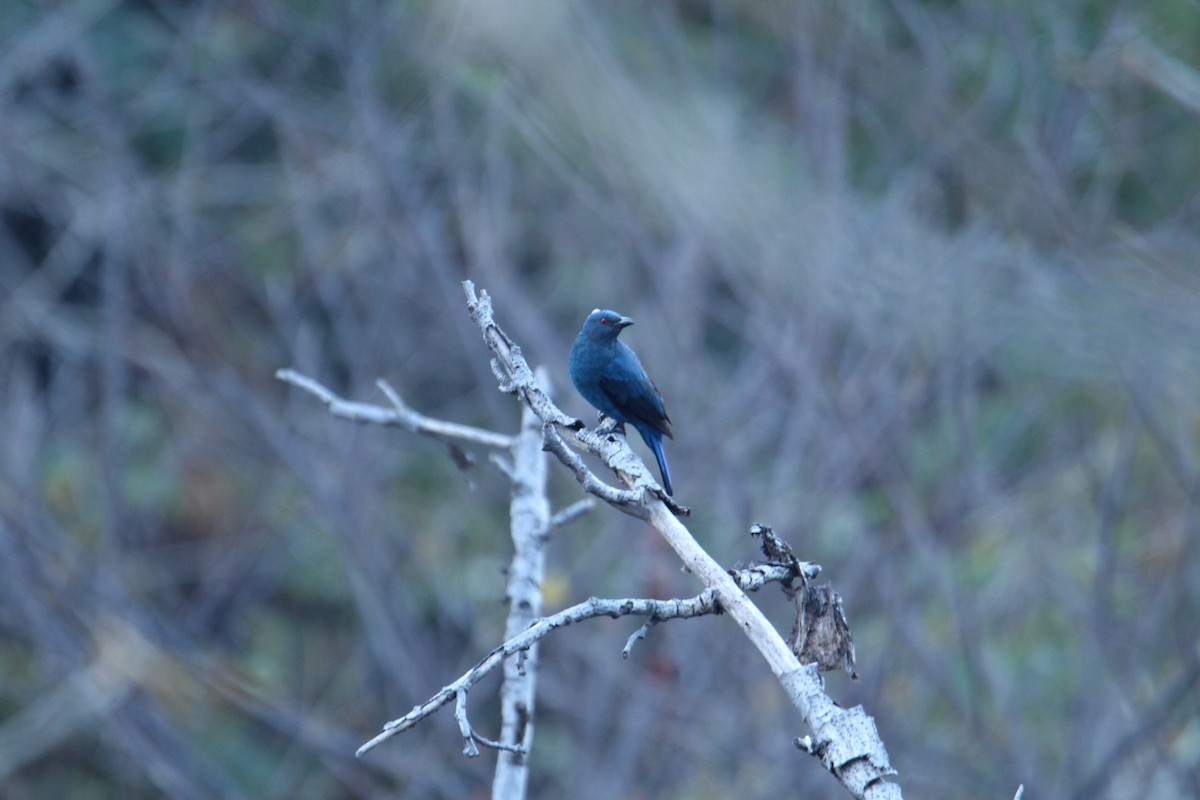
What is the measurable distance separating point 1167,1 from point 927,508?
3.01 m

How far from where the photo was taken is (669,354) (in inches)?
263

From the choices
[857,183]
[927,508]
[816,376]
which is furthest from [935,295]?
[857,183]

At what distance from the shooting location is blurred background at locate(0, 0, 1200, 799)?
580 centimetres

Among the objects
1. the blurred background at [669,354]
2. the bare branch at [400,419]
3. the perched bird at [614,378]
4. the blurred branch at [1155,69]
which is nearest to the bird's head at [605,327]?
the perched bird at [614,378]

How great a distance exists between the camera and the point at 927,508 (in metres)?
6.96

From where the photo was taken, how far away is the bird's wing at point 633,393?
4.34 metres

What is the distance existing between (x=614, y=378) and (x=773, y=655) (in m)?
2.42

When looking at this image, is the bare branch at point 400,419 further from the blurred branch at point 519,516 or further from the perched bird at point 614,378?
the perched bird at point 614,378

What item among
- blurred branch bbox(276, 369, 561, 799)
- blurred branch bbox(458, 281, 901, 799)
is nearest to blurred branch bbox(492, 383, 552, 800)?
blurred branch bbox(276, 369, 561, 799)

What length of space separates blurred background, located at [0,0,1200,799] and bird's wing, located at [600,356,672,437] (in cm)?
147

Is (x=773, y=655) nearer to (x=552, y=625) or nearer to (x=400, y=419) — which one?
(x=552, y=625)

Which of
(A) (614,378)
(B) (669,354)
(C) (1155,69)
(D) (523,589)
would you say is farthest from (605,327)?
(C) (1155,69)

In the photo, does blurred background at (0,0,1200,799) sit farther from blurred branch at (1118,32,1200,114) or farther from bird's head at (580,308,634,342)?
bird's head at (580,308,634,342)

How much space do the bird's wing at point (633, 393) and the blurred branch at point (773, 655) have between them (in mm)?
1766
